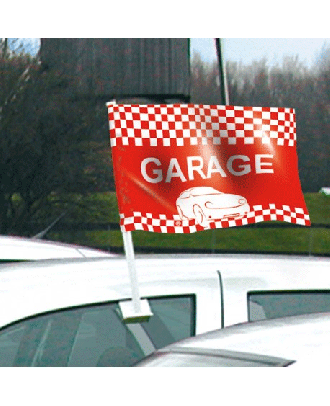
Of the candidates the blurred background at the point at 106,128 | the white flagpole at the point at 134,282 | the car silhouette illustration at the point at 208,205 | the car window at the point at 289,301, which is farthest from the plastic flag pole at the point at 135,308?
the blurred background at the point at 106,128

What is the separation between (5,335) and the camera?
5.38 ft

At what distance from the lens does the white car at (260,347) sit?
1075 millimetres

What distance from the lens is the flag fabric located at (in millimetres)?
2188

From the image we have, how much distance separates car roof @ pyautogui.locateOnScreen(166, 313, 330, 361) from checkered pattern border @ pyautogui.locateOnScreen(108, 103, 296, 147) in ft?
3.42

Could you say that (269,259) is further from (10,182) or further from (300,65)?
(300,65)

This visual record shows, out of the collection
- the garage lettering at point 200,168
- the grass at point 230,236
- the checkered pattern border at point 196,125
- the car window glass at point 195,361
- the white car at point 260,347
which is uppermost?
the checkered pattern border at point 196,125

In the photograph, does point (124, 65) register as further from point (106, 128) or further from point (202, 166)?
point (202, 166)

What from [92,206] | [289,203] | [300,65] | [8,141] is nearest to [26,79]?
[8,141]

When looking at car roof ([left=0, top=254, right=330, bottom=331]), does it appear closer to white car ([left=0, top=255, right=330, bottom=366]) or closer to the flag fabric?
white car ([left=0, top=255, right=330, bottom=366])

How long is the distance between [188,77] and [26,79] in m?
1.06

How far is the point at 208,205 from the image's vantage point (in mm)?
2225

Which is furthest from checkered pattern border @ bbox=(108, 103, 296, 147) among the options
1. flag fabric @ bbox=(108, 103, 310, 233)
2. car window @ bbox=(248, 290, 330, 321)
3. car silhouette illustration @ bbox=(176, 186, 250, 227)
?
car window @ bbox=(248, 290, 330, 321)

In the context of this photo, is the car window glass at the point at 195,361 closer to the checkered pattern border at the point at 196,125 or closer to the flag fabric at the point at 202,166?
the flag fabric at the point at 202,166

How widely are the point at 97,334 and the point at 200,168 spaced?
0.70 meters
